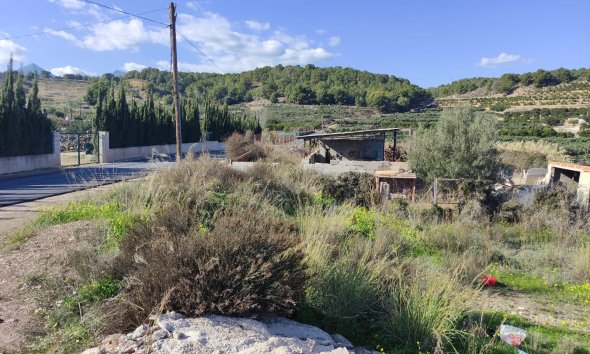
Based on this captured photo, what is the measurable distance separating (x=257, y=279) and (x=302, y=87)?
302 feet

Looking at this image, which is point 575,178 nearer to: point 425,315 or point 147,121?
point 425,315

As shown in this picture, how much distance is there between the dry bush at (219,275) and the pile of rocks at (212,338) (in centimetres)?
12

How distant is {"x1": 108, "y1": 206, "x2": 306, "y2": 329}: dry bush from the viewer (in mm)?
3793

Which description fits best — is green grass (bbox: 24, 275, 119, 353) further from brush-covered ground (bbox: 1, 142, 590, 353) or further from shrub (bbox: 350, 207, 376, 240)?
shrub (bbox: 350, 207, 376, 240)

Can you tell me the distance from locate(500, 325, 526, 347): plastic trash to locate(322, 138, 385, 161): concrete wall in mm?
22775

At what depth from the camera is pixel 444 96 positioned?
10900 cm

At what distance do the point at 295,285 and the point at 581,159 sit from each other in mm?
36906

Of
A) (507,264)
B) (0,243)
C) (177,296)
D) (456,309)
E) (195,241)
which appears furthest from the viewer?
(507,264)

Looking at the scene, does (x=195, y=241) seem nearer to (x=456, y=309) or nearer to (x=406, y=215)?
(x=456, y=309)

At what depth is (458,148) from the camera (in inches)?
725

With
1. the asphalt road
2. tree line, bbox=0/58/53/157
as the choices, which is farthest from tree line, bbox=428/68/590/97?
the asphalt road

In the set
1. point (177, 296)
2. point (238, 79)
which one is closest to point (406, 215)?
point (177, 296)

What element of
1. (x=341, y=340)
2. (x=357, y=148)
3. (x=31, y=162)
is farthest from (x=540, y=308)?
(x=31, y=162)

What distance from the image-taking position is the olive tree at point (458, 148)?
18000 mm
